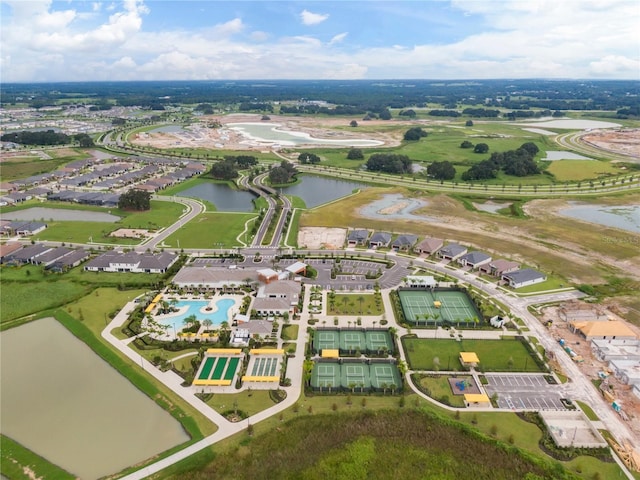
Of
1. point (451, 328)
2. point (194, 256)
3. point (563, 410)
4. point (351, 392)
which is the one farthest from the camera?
point (194, 256)

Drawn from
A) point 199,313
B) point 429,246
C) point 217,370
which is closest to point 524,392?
point 217,370

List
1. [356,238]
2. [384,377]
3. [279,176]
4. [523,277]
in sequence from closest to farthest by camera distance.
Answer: [384,377]
[523,277]
[356,238]
[279,176]

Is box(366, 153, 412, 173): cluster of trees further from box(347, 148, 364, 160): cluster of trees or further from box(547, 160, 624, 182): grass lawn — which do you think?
box(547, 160, 624, 182): grass lawn

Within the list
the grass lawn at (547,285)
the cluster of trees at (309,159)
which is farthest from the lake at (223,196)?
the grass lawn at (547,285)

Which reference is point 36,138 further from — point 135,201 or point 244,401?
point 244,401

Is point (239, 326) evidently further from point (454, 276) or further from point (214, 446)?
point (454, 276)

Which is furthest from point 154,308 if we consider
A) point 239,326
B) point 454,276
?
point 454,276

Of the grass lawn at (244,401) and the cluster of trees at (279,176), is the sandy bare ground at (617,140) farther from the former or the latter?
the grass lawn at (244,401)
